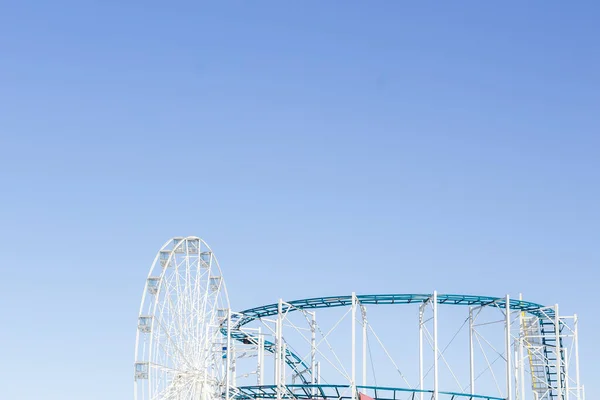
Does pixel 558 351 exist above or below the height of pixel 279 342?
below

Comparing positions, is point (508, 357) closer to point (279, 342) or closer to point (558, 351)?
point (558, 351)

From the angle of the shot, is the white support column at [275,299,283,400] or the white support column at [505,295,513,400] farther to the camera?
the white support column at [275,299,283,400]

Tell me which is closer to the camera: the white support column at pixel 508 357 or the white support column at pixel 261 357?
the white support column at pixel 508 357

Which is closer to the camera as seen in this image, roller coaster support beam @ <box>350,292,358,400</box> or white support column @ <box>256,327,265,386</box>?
roller coaster support beam @ <box>350,292,358,400</box>

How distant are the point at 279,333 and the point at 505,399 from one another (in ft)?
40.4

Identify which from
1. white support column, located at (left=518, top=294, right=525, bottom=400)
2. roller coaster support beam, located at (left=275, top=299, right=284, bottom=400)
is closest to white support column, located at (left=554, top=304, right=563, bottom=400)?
white support column, located at (left=518, top=294, right=525, bottom=400)

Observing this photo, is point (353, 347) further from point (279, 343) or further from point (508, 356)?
point (508, 356)

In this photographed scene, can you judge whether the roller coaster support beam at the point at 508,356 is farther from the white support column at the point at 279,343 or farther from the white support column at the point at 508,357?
the white support column at the point at 279,343

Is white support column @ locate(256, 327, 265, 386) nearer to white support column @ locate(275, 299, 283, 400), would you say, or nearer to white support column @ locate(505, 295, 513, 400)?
white support column @ locate(275, 299, 283, 400)

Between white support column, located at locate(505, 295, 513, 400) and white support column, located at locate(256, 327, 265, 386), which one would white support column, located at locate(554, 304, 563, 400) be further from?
white support column, located at locate(256, 327, 265, 386)

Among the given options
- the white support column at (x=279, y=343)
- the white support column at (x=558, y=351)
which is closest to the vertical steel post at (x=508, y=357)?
the white support column at (x=558, y=351)

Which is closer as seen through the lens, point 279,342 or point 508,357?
point 508,357

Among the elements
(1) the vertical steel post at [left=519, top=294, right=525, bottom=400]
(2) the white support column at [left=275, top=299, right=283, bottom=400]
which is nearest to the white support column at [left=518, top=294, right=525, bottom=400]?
(1) the vertical steel post at [left=519, top=294, right=525, bottom=400]

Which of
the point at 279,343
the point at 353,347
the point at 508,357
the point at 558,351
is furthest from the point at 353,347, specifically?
the point at 558,351
